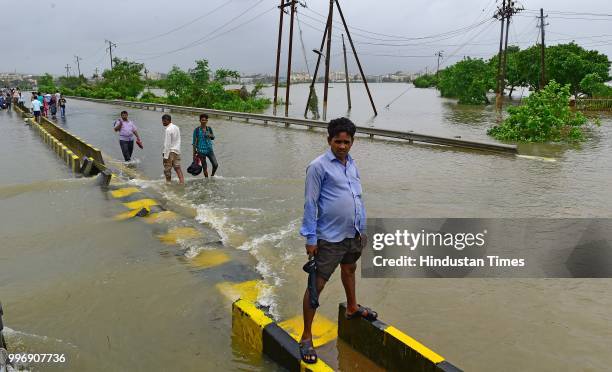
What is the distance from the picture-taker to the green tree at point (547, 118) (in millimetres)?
16281

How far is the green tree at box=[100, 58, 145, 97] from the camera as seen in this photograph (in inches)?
2350

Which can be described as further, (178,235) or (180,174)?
(180,174)

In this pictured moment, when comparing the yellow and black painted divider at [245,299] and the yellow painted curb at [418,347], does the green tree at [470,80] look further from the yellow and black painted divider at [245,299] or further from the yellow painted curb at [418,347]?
the yellow painted curb at [418,347]

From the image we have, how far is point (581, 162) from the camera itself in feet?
41.3

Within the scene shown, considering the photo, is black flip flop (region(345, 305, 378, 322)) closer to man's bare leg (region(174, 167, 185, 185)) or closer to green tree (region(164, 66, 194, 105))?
man's bare leg (region(174, 167, 185, 185))

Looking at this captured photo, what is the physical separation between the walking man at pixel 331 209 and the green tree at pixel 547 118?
15.3 meters

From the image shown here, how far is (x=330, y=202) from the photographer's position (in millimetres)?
3271

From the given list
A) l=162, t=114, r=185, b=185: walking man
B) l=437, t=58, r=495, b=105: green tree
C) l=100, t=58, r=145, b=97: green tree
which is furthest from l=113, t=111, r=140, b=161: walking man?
l=100, t=58, r=145, b=97: green tree

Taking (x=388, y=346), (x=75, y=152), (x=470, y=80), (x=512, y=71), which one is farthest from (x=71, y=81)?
(x=388, y=346)

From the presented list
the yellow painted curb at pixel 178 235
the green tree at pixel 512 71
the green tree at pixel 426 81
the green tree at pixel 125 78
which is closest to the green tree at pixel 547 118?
the yellow painted curb at pixel 178 235

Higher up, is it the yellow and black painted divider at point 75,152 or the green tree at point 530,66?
the green tree at point 530,66

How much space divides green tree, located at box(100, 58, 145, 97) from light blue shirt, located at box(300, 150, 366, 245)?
60.7 meters

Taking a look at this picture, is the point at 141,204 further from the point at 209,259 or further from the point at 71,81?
the point at 71,81

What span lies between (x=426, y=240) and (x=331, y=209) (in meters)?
3.99
